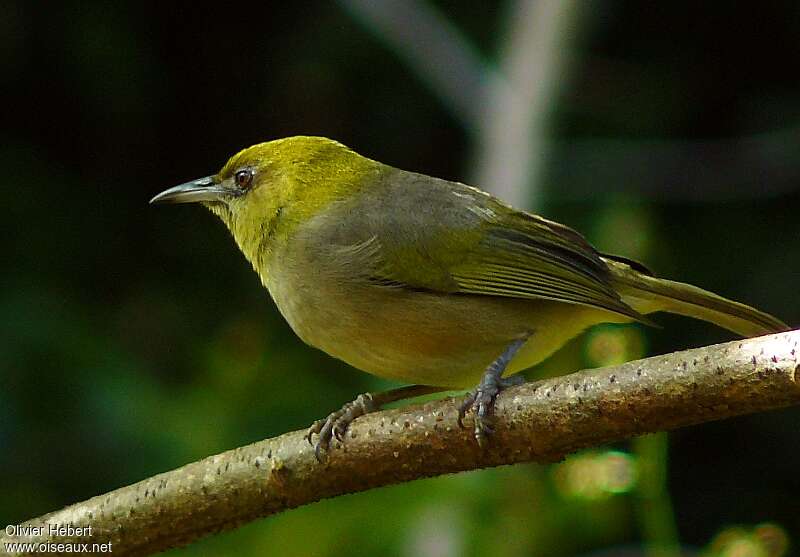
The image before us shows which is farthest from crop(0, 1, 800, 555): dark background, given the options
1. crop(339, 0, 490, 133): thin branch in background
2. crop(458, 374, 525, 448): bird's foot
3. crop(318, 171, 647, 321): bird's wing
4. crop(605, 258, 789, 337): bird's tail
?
crop(458, 374, 525, 448): bird's foot

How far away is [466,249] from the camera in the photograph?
3797 millimetres

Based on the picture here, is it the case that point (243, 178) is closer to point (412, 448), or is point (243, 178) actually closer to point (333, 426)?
point (333, 426)

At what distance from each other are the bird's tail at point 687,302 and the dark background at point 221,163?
1.46 ft

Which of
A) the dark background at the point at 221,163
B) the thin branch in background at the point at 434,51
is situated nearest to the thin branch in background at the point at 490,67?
the thin branch in background at the point at 434,51

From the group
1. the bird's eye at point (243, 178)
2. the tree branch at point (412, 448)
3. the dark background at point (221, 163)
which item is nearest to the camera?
the tree branch at point (412, 448)

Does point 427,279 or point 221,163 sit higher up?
point 221,163

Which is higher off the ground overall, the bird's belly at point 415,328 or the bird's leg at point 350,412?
the bird's belly at point 415,328

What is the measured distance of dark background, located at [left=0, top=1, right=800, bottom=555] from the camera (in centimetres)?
533

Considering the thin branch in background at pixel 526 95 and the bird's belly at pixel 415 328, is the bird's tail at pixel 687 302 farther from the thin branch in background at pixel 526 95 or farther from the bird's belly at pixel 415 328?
the thin branch in background at pixel 526 95

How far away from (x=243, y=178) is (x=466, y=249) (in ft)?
3.26

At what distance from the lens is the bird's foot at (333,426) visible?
299 cm

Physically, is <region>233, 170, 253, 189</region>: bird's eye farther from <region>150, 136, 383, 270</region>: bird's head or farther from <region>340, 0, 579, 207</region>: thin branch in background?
<region>340, 0, 579, 207</region>: thin branch in background

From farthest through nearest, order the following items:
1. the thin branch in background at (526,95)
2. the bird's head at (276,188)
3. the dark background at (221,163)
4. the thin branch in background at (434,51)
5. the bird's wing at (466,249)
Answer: the thin branch in background at (434,51), the thin branch in background at (526,95), the dark background at (221,163), the bird's head at (276,188), the bird's wing at (466,249)

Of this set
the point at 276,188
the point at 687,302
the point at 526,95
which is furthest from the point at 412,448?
the point at 526,95
